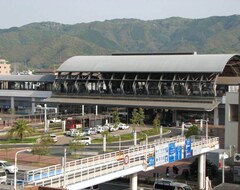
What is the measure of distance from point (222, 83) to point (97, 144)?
32.6m

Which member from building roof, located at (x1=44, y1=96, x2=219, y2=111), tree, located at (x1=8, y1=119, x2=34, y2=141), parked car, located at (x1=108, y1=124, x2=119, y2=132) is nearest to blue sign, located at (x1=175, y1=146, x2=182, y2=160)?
tree, located at (x1=8, y1=119, x2=34, y2=141)

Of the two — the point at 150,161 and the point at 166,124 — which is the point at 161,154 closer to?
the point at 150,161

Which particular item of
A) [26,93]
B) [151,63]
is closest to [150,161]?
[151,63]

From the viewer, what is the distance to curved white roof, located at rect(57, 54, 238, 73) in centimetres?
7512

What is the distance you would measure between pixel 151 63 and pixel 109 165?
54.9 metres

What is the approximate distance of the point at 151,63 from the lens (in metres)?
81.1

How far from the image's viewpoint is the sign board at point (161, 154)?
107 ft

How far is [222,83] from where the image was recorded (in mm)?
77875

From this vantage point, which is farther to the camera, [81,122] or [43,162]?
[81,122]

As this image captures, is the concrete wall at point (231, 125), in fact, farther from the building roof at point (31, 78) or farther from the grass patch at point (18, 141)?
the building roof at point (31, 78)

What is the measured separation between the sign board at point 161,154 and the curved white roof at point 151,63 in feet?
136

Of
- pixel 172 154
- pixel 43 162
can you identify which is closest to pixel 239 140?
pixel 172 154

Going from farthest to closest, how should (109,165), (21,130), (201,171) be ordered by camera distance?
(21,130) → (201,171) → (109,165)

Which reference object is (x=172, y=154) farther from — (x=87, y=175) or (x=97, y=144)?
(x=97, y=144)
